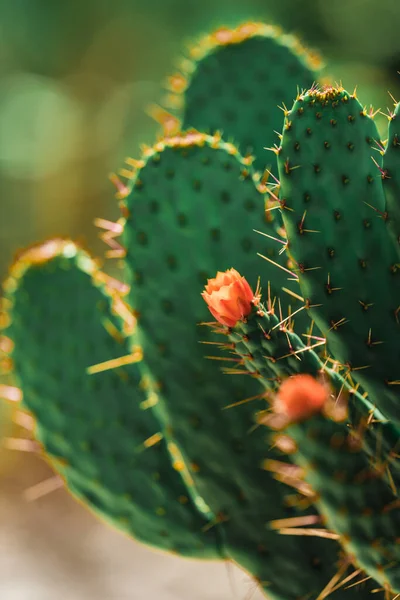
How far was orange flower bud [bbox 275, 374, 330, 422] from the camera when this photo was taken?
0.60m

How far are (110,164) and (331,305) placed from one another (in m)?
4.63

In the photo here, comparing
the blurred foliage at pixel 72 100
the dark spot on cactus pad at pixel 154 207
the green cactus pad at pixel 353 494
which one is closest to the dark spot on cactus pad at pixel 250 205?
the dark spot on cactus pad at pixel 154 207

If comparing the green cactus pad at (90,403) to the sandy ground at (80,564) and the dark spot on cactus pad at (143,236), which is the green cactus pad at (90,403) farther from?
the sandy ground at (80,564)

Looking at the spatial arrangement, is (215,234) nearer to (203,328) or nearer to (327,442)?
(203,328)

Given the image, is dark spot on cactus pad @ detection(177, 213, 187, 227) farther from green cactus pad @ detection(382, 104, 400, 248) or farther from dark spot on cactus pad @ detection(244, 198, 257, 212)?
green cactus pad @ detection(382, 104, 400, 248)

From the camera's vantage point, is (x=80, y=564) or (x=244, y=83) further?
(x=80, y=564)

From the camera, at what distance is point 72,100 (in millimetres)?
5270

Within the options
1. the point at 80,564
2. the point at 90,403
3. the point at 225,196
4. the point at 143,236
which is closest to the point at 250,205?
the point at 225,196

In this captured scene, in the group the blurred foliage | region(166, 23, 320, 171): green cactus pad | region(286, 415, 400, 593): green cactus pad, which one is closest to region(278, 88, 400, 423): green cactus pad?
region(286, 415, 400, 593): green cactus pad

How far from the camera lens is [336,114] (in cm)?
76

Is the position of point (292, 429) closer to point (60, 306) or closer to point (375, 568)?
point (375, 568)

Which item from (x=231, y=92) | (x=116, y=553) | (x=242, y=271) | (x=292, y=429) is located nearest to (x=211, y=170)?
(x=242, y=271)

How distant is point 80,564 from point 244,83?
109 inches

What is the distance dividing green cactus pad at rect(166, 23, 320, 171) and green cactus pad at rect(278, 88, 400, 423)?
1.15 feet
